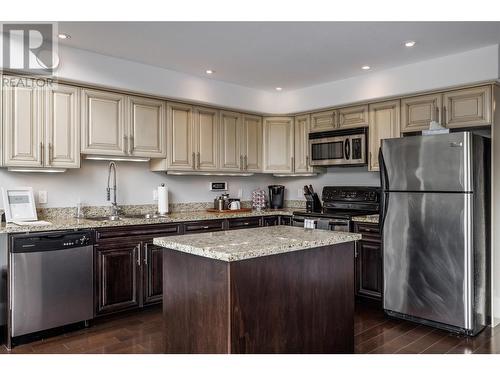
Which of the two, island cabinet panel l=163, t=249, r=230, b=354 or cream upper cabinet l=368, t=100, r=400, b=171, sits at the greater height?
cream upper cabinet l=368, t=100, r=400, b=171

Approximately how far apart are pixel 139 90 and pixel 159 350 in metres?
2.38

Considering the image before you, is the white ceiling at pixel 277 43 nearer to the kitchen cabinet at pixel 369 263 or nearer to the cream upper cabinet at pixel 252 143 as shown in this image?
the cream upper cabinet at pixel 252 143

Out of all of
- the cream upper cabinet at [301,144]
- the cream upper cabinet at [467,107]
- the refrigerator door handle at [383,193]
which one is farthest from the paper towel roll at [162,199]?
the cream upper cabinet at [467,107]

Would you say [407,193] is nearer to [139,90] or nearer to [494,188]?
[494,188]

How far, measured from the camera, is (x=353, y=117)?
4559 millimetres

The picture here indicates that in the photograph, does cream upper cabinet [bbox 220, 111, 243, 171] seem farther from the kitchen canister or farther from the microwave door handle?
the microwave door handle

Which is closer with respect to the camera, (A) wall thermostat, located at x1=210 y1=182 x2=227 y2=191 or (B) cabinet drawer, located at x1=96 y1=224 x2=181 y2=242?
(B) cabinet drawer, located at x1=96 y1=224 x2=181 y2=242

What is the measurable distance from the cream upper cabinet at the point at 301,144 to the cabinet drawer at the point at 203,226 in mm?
1375

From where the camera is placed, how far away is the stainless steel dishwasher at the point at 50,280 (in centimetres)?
297

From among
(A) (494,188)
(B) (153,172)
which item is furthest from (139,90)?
(A) (494,188)

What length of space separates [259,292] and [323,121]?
3197mm

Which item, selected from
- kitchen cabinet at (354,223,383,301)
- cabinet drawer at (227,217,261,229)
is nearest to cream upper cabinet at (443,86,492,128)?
kitchen cabinet at (354,223,383,301)

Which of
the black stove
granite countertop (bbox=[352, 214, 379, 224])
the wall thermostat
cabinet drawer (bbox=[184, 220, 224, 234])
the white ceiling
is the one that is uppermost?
the white ceiling

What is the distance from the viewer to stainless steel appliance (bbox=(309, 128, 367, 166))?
446cm
